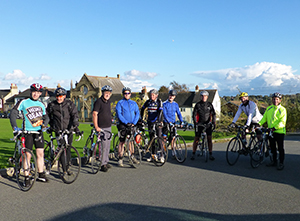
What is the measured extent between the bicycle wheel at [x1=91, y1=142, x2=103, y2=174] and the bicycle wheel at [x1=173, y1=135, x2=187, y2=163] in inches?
95.4

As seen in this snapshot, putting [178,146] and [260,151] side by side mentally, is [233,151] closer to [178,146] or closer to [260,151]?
[260,151]

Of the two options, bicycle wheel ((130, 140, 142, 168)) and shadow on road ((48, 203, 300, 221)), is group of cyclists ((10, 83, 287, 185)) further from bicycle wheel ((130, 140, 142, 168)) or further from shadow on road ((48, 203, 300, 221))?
Result: shadow on road ((48, 203, 300, 221))

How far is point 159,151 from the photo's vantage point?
8078 millimetres

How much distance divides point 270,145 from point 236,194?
10.1 ft

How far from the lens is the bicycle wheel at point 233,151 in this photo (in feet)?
26.8

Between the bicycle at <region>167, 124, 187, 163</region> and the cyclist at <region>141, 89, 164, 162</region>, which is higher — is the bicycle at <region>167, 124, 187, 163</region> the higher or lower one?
the lower one

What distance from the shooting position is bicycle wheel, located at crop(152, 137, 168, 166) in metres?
7.97

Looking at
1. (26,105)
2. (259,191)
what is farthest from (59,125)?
(259,191)

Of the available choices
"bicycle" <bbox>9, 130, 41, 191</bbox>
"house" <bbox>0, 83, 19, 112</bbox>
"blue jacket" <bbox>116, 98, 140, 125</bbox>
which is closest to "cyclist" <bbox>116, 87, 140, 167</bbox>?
"blue jacket" <bbox>116, 98, 140, 125</bbox>

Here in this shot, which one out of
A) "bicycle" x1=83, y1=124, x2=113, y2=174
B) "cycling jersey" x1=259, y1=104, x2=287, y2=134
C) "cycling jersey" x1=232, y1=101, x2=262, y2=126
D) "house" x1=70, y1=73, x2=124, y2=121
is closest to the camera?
"bicycle" x1=83, y1=124, x2=113, y2=174

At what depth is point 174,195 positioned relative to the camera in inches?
213

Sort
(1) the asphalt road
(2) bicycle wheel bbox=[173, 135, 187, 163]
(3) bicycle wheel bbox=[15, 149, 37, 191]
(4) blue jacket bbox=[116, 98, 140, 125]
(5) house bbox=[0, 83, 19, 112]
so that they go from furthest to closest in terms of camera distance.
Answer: (5) house bbox=[0, 83, 19, 112]
(2) bicycle wheel bbox=[173, 135, 187, 163]
(4) blue jacket bbox=[116, 98, 140, 125]
(3) bicycle wheel bbox=[15, 149, 37, 191]
(1) the asphalt road

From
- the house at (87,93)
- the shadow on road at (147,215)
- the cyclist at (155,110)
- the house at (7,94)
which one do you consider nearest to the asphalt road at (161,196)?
the shadow on road at (147,215)

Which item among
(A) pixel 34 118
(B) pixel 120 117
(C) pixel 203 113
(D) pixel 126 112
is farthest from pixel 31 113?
(C) pixel 203 113
